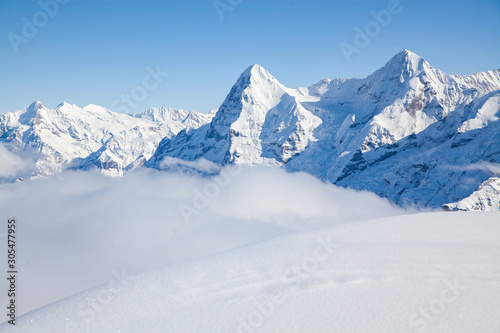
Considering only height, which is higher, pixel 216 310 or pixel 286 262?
pixel 286 262

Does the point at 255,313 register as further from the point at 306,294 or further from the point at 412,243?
the point at 412,243

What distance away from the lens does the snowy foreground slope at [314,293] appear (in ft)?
23.6

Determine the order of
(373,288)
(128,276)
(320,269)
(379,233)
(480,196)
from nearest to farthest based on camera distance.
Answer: (373,288)
(320,269)
(128,276)
(379,233)
(480,196)

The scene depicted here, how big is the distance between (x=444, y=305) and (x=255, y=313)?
461cm

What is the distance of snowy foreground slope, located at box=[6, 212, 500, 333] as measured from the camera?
23.6ft

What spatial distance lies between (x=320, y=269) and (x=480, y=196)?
696ft

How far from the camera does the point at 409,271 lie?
858cm

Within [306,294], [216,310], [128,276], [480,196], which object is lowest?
[480,196]

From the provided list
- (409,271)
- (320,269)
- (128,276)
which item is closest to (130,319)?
(128,276)

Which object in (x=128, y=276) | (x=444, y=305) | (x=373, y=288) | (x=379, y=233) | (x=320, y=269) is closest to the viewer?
(x=444, y=305)

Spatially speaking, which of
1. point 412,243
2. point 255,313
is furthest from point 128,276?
point 412,243

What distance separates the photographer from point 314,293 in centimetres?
813

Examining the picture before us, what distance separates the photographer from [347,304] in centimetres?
768

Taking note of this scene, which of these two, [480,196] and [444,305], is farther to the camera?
[480,196]
